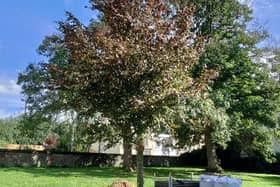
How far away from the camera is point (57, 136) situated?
105ft

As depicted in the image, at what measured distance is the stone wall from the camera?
22.9 meters

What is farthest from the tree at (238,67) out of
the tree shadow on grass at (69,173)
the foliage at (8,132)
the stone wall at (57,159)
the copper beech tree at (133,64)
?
the foliage at (8,132)

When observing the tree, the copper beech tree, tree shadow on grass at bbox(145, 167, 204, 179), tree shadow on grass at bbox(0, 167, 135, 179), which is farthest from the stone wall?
the copper beech tree

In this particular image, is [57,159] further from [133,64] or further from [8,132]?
[133,64]

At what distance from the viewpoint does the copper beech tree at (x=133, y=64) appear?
7.89 m

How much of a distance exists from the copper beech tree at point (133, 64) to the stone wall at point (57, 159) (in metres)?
16.1

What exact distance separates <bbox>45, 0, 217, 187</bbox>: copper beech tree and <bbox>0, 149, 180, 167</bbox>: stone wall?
16067 millimetres

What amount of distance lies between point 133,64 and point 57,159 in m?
18.6

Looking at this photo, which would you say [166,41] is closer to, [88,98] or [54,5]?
[88,98]

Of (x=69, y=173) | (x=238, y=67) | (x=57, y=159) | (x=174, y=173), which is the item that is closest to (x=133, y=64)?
(x=69, y=173)

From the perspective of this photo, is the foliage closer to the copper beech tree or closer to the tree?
the tree

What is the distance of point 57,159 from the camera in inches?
990

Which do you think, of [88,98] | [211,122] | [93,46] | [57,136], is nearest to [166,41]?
[93,46]

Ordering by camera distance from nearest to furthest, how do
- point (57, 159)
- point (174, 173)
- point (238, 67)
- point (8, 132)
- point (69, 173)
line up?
point (69, 173) < point (174, 173) < point (238, 67) < point (57, 159) < point (8, 132)
